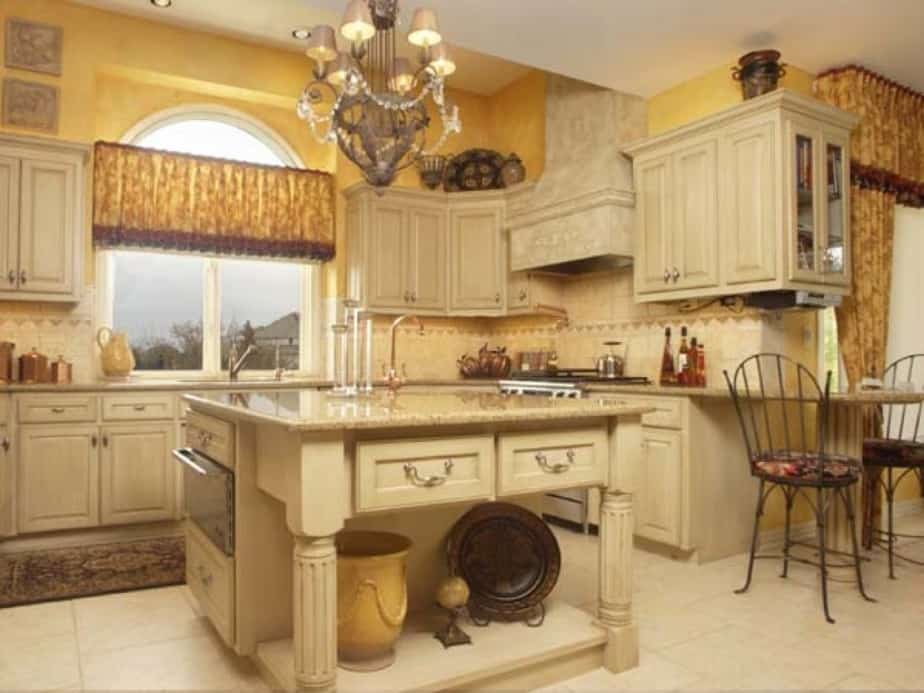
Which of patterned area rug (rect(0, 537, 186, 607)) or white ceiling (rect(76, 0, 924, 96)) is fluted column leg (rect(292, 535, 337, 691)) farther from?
white ceiling (rect(76, 0, 924, 96))

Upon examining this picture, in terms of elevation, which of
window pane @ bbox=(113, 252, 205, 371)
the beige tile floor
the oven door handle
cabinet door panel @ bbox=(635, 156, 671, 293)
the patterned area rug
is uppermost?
cabinet door panel @ bbox=(635, 156, 671, 293)

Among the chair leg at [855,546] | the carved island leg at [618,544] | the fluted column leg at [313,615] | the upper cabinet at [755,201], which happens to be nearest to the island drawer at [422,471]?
the fluted column leg at [313,615]

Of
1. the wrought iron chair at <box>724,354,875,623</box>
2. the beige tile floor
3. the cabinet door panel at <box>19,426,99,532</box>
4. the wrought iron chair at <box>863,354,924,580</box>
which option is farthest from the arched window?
the wrought iron chair at <box>863,354,924,580</box>

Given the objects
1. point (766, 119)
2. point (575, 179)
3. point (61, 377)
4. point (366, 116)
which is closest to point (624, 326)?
point (575, 179)

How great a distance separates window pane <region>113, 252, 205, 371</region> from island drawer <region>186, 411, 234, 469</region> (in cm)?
222

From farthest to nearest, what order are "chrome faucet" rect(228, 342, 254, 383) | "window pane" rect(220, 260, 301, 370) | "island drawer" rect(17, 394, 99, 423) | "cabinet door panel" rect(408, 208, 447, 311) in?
"cabinet door panel" rect(408, 208, 447, 311)
"window pane" rect(220, 260, 301, 370)
"chrome faucet" rect(228, 342, 254, 383)
"island drawer" rect(17, 394, 99, 423)

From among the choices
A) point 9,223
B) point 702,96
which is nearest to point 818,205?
point 702,96

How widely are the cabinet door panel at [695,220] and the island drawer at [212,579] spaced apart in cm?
286

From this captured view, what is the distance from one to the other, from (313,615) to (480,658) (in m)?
0.61

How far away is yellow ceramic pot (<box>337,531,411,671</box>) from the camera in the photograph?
2.03 meters

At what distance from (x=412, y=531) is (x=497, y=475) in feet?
2.13

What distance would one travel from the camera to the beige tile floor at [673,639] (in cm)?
220

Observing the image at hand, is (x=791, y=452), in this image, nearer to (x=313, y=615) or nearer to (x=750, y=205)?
(x=750, y=205)

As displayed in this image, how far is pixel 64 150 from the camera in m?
4.08
